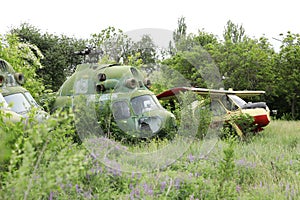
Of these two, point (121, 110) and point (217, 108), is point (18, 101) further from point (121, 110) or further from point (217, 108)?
point (217, 108)

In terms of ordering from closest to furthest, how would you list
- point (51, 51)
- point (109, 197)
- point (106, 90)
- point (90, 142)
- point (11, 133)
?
point (11, 133)
point (109, 197)
point (90, 142)
point (106, 90)
point (51, 51)

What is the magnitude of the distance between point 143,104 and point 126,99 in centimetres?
52

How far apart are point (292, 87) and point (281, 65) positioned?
161 cm

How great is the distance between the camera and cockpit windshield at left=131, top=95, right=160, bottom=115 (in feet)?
32.3

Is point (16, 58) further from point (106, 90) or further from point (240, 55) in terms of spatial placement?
point (240, 55)

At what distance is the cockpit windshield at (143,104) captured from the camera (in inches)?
388

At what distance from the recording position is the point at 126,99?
9797 millimetres

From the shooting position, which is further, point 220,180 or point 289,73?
point 289,73

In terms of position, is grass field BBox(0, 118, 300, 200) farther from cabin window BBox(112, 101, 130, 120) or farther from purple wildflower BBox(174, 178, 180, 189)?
cabin window BBox(112, 101, 130, 120)

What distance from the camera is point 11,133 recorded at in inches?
171

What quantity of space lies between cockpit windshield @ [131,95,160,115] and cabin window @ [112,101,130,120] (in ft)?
0.59

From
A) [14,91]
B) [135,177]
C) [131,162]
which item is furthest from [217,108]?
[135,177]

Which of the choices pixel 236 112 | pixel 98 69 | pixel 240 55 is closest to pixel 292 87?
pixel 240 55

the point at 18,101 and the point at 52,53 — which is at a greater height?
the point at 52,53
